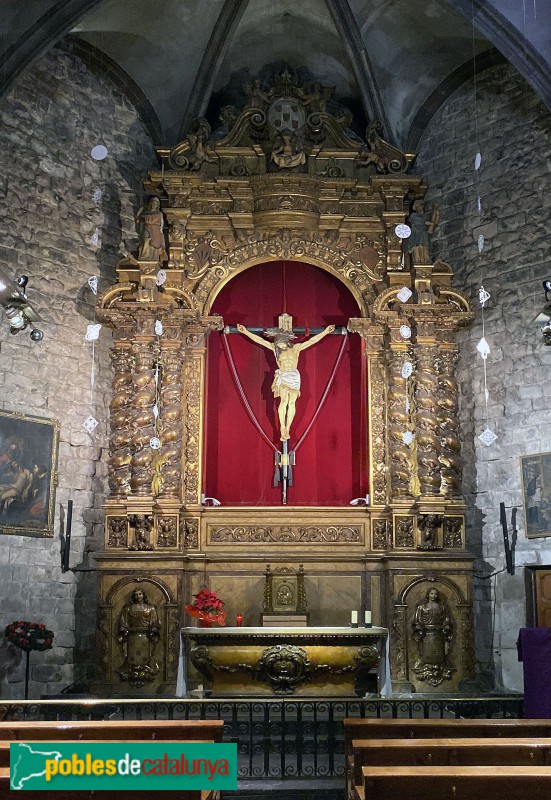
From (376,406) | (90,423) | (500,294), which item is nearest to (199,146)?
(90,423)

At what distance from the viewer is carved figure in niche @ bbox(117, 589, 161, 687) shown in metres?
11.7

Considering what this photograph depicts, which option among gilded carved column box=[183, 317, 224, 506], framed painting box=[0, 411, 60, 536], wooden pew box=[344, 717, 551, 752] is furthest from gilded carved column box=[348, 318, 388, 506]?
wooden pew box=[344, 717, 551, 752]

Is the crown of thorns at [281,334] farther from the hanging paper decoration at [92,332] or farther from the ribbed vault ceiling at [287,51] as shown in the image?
the ribbed vault ceiling at [287,51]

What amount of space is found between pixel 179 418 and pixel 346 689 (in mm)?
4064

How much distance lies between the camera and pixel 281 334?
13.1 metres

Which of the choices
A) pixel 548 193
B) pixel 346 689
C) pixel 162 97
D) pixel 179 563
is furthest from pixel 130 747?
pixel 162 97

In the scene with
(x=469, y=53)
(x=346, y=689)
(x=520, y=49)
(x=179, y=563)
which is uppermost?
(x=469, y=53)

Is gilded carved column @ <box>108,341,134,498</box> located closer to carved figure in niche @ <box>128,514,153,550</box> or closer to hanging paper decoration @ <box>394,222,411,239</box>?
carved figure in niche @ <box>128,514,153,550</box>

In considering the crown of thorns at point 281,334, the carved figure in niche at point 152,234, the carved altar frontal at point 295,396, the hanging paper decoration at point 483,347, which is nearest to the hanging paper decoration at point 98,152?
the carved altar frontal at point 295,396

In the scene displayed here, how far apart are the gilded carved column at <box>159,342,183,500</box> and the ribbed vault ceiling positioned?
12.2 feet

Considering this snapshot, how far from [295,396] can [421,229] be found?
2.94m

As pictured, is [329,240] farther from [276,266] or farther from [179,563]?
[179,563]

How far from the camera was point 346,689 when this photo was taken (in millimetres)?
10789

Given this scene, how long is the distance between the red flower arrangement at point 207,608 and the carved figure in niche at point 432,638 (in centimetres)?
243
